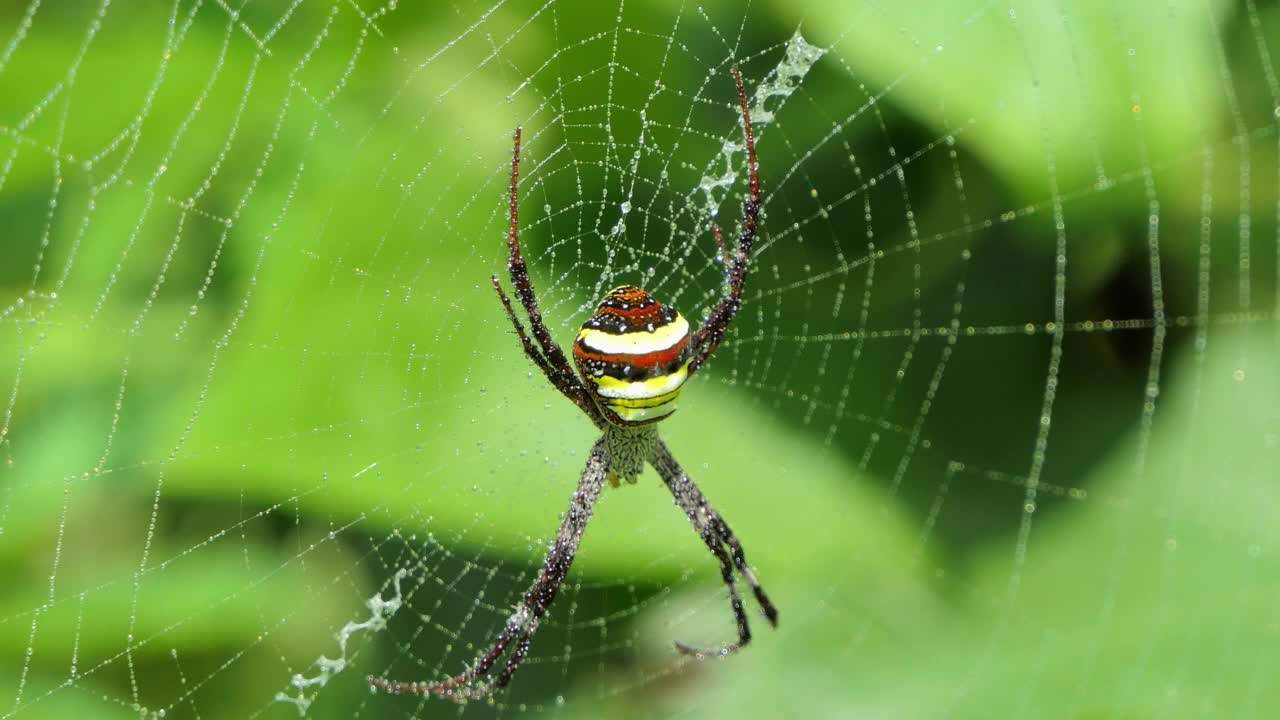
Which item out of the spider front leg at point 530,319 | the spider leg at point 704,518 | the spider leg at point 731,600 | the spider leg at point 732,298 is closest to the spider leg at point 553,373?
the spider front leg at point 530,319

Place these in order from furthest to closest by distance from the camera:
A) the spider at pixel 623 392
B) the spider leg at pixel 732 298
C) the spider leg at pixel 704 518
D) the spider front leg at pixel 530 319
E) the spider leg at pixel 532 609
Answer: the spider leg at pixel 704 518, the spider leg at pixel 532 609, the spider leg at pixel 732 298, the spider at pixel 623 392, the spider front leg at pixel 530 319

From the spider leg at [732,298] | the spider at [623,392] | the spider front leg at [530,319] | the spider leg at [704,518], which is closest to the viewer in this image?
the spider front leg at [530,319]

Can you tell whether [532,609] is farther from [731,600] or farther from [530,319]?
[530,319]

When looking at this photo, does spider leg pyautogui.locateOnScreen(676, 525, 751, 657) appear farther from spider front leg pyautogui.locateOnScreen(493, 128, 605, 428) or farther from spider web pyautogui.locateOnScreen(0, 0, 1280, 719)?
spider front leg pyautogui.locateOnScreen(493, 128, 605, 428)

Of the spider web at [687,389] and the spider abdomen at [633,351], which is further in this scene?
the spider web at [687,389]

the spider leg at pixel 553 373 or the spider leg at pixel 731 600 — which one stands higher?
the spider leg at pixel 553 373

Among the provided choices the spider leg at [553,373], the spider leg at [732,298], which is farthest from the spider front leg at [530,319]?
the spider leg at [732,298]

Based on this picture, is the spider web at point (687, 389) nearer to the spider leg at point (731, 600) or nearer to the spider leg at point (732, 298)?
the spider leg at point (731, 600)

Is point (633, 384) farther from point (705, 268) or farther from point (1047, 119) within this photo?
point (1047, 119)
